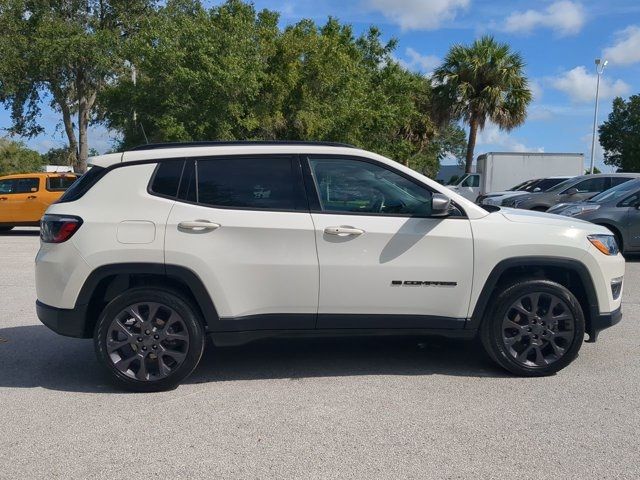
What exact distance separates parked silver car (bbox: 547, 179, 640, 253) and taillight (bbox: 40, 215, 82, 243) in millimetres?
9558

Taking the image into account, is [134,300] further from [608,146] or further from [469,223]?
[608,146]

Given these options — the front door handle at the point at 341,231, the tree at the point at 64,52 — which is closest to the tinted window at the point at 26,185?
the tree at the point at 64,52

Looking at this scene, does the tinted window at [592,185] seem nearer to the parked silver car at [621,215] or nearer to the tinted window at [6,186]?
the parked silver car at [621,215]

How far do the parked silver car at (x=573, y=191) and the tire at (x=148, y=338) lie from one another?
501 inches

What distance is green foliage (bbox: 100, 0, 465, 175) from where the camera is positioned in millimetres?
19172

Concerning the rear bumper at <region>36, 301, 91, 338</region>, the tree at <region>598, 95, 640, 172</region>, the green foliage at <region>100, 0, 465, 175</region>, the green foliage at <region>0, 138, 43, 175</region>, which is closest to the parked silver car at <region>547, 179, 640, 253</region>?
the rear bumper at <region>36, 301, 91, 338</region>

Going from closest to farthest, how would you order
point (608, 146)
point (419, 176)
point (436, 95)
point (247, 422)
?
point (247, 422) → point (419, 176) → point (436, 95) → point (608, 146)

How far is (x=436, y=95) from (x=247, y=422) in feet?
91.9

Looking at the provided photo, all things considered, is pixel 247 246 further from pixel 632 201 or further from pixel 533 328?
pixel 632 201

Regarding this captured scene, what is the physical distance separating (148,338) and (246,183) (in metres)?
1.38

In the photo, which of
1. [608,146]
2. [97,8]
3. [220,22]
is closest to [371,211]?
[220,22]

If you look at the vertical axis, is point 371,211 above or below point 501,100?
below

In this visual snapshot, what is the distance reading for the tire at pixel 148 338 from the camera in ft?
15.2

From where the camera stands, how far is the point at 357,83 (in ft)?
72.7
